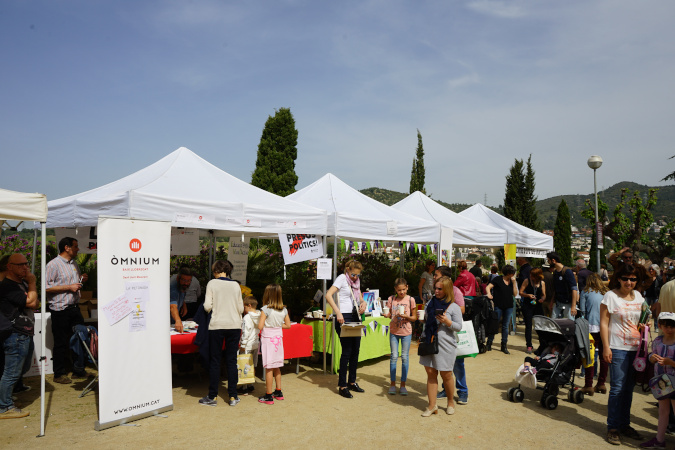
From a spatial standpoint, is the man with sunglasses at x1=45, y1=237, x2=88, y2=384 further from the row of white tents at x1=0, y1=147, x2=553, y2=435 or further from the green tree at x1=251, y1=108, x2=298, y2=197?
the green tree at x1=251, y1=108, x2=298, y2=197

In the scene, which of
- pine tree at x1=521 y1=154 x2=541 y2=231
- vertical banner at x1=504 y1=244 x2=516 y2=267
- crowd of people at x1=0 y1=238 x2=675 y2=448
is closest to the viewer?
crowd of people at x1=0 y1=238 x2=675 y2=448

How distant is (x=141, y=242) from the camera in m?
4.75

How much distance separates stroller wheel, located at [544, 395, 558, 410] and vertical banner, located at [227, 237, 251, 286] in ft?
19.2

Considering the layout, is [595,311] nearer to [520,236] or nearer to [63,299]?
[520,236]

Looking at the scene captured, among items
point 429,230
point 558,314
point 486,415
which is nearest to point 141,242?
point 486,415

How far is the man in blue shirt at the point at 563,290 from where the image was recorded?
7.52m

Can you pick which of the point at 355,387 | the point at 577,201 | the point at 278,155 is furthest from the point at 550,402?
the point at 577,201

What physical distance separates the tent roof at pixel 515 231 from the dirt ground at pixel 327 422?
→ 6326 mm

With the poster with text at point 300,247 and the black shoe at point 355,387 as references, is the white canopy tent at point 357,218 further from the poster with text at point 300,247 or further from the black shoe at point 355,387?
the black shoe at point 355,387

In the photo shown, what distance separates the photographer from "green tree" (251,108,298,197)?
2372 cm

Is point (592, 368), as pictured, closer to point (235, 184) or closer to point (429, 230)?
point (429, 230)

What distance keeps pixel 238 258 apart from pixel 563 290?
19.7ft

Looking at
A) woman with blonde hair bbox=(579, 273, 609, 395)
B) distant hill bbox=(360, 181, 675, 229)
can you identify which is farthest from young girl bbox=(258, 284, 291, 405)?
distant hill bbox=(360, 181, 675, 229)

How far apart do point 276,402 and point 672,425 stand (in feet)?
13.7
